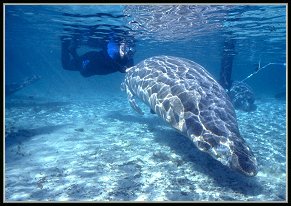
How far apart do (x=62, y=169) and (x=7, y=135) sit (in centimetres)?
527

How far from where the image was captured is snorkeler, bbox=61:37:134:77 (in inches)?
545

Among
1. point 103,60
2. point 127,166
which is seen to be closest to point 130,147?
point 127,166

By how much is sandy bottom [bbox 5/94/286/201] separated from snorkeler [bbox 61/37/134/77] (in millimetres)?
3390

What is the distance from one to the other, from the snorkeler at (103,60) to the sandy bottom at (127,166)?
3390 mm

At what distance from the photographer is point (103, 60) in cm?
1478

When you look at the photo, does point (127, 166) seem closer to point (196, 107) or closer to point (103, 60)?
point (196, 107)

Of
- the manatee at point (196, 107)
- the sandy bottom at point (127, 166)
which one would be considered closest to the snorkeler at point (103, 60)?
the manatee at point (196, 107)

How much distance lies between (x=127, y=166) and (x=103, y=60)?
27.3ft

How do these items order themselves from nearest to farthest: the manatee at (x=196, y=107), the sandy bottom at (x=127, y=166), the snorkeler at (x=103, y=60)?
1. the sandy bottom at (x=127, y=166)
2. the manatee at (x=196, y=107)
3. the snorkeler at (x=103, y=60)

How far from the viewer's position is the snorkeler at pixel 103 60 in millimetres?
13844

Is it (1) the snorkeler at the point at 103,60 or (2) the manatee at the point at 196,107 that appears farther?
(1) the snorkeler at the point at 103,60

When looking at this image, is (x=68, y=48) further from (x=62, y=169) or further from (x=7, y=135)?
(x=62, y=169)

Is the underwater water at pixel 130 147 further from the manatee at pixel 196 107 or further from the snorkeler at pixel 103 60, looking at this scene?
the snorkeler at pixel 103 60

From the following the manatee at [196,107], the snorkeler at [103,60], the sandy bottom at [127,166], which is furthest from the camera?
the snorkeler at [103,60]
